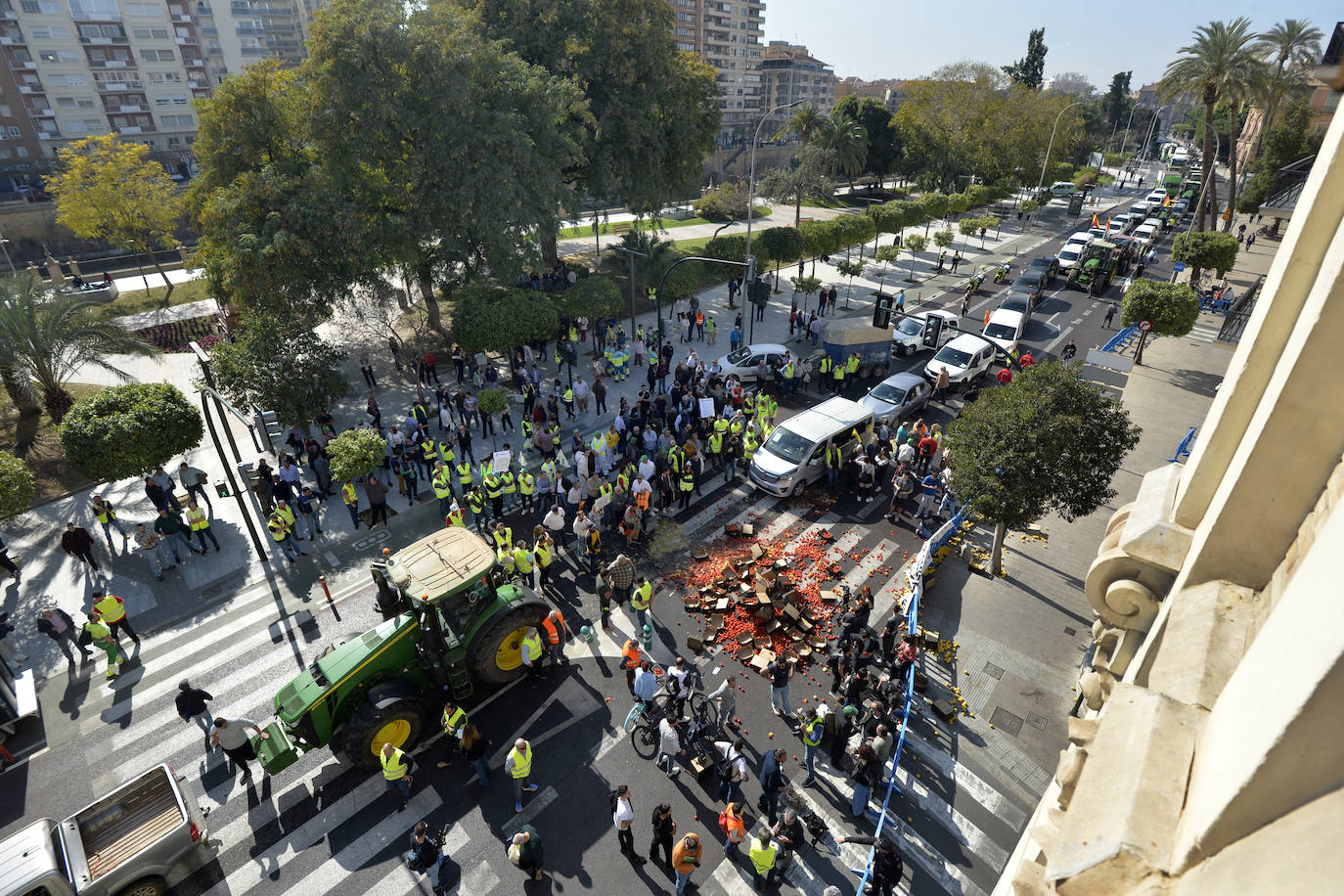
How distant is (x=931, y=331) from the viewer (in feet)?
88.6

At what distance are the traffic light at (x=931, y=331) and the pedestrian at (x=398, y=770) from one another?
24231mm

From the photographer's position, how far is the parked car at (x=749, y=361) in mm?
23516

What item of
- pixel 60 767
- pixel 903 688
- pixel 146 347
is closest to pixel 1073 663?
pixel 903 688

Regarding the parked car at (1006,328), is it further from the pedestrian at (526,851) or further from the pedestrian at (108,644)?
the pedestrian at (108,644)

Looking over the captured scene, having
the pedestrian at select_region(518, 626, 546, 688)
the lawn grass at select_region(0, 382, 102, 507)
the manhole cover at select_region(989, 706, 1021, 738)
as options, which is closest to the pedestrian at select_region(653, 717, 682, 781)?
the pedestrian at select_region(518, 626, 546, 688)

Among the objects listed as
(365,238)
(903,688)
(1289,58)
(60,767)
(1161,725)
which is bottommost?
(60,767)

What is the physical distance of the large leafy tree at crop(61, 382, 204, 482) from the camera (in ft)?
48.8

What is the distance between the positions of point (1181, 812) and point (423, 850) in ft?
28.4

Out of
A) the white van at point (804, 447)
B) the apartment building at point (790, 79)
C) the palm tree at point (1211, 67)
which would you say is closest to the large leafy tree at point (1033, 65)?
the apartment building at point (790, 79)

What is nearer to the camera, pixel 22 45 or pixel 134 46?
pixel 22 45

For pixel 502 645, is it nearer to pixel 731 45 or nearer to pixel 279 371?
pixel 279 371

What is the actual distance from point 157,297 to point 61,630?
97.6 feet

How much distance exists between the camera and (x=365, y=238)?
22484mm

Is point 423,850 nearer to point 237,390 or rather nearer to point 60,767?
point 60,767
